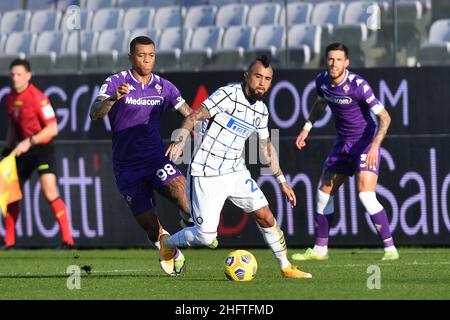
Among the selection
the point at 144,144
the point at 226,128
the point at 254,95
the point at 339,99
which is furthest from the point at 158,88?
the point at 339,99

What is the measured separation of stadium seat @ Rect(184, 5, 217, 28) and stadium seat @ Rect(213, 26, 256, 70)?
1.06 feet

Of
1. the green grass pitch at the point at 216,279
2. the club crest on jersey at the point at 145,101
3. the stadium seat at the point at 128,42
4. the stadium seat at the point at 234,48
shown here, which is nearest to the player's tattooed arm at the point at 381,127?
the green grass pitch at the point at 216,279

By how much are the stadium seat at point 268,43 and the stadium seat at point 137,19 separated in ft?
6.43

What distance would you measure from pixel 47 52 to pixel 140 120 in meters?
7.18

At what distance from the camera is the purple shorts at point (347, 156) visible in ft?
47.0

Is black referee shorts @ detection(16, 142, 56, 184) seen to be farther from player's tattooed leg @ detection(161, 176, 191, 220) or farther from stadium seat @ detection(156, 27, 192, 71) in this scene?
player's tattooed leg @ detection(161, 176, 191, 220)

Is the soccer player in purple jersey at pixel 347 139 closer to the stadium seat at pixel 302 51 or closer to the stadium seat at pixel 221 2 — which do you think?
the stadium seat at pixel 302 51

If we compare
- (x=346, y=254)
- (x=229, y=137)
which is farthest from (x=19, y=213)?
(x=229, y=137)

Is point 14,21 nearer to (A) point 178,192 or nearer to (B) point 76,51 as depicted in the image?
(B) point 76,51

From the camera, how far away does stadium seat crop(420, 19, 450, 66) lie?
55.3ft

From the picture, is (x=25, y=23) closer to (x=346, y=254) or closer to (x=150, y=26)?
(x=150, y=26)

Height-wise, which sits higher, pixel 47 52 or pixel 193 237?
pixel 47 52

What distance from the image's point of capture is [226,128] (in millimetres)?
10859
